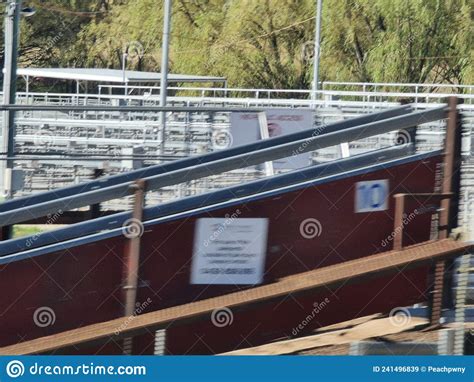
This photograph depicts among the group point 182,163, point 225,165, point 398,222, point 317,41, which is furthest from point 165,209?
point 317,41

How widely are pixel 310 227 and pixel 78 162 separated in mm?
5673

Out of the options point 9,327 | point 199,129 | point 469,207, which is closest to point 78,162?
point 199,129

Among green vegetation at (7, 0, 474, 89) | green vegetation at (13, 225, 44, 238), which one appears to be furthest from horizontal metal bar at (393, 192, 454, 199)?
green vegetation at (7, 0, 474, 89)

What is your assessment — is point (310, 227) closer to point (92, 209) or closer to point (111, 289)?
point (111, 289)

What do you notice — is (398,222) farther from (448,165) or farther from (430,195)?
(448,165)

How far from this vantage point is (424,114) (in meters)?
6.95

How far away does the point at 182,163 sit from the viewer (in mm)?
7504

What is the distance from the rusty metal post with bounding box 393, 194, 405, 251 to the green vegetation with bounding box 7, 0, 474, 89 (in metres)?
30.2

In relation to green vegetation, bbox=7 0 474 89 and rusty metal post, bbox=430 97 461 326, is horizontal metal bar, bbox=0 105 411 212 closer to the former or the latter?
rusty metal post, bbox=430 97 461 326

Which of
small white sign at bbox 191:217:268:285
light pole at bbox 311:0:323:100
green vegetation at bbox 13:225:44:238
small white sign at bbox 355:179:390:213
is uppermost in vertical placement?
light pole at bbox 311:0:323:100

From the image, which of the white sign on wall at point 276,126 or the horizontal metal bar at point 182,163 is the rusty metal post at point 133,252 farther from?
the white sign on wall at point 276,126

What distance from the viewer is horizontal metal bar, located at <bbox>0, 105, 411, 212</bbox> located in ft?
23.8

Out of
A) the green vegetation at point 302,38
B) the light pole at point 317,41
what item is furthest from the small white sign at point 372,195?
the green vegetation at point 302,38

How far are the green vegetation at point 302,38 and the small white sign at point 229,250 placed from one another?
1203 inches
